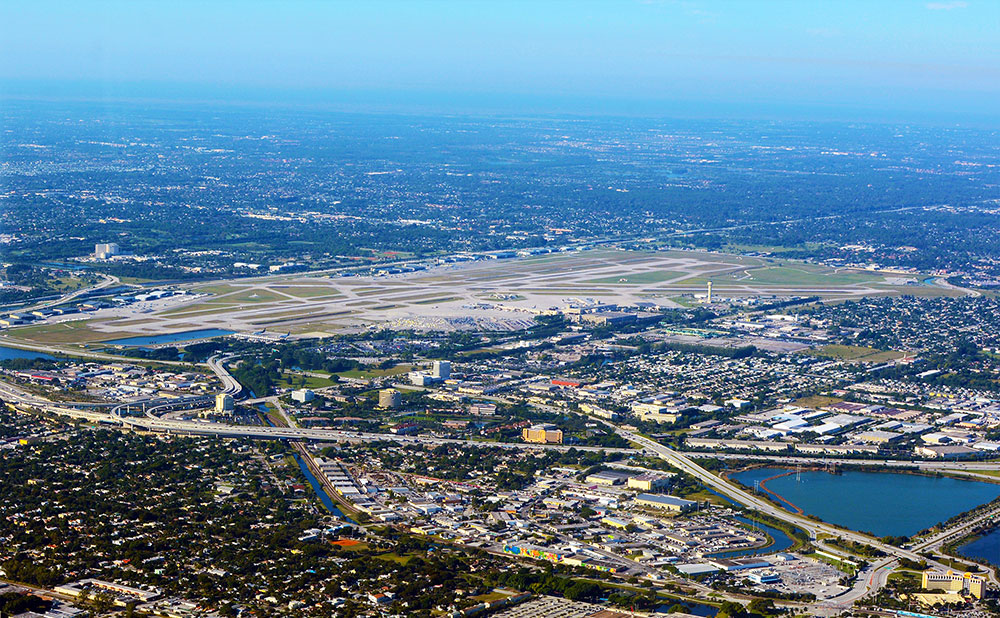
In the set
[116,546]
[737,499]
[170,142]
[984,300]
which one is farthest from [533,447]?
[170,142]

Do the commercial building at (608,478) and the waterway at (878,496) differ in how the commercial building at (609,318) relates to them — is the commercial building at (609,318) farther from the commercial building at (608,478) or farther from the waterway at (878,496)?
the commercial building at (608,478)

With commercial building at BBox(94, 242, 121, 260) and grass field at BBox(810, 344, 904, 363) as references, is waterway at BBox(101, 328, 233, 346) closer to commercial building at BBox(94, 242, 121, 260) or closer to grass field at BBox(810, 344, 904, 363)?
grass field at BBox(810, 344, 904, 363)

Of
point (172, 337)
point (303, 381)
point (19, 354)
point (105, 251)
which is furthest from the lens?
point (105, 251)

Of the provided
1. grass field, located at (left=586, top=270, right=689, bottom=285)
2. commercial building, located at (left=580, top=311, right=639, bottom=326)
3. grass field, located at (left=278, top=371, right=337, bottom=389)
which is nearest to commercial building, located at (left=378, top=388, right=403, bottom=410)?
grass field, located at (left=278, top=371, right=337, bottom=389)

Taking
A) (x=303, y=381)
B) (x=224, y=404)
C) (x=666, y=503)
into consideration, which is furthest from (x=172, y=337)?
(x=666, y=503)

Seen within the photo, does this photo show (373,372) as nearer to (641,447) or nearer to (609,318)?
(641,447)

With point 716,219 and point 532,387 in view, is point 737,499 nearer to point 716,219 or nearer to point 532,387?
point 532,387

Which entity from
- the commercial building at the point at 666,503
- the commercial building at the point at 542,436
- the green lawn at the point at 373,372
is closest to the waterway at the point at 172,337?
the green lawn at the point at 373,372
